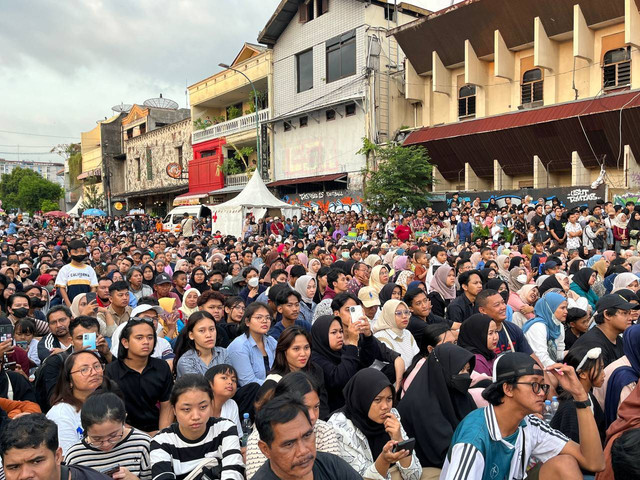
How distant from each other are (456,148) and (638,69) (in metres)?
6.96

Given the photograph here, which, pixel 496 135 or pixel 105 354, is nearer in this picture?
pixel 105 354

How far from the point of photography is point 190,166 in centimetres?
3697

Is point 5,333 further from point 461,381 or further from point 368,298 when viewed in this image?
point 368,298

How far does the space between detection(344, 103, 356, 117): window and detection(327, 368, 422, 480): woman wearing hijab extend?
23.3 meters

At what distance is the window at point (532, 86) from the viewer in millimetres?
20469

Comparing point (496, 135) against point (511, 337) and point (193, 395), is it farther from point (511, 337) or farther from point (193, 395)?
point (193, 395)

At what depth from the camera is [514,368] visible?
286 centimetres

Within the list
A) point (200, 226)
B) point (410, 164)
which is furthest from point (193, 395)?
point (200, 226)

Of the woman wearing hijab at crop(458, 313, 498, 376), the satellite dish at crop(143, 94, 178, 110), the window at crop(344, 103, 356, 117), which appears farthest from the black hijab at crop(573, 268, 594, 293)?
the satellite dish at crop(143, 94, 178, 110)

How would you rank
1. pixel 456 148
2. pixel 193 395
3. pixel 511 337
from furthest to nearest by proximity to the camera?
1. pixel 456 148
2. pixel 511 337
3. pixel 193 395

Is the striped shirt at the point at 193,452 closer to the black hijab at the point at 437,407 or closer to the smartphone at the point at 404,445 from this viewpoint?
the smartphone at the point at 404,445

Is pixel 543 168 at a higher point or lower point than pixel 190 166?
lower

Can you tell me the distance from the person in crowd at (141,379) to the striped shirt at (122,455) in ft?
2.92

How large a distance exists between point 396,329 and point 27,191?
236 ft
